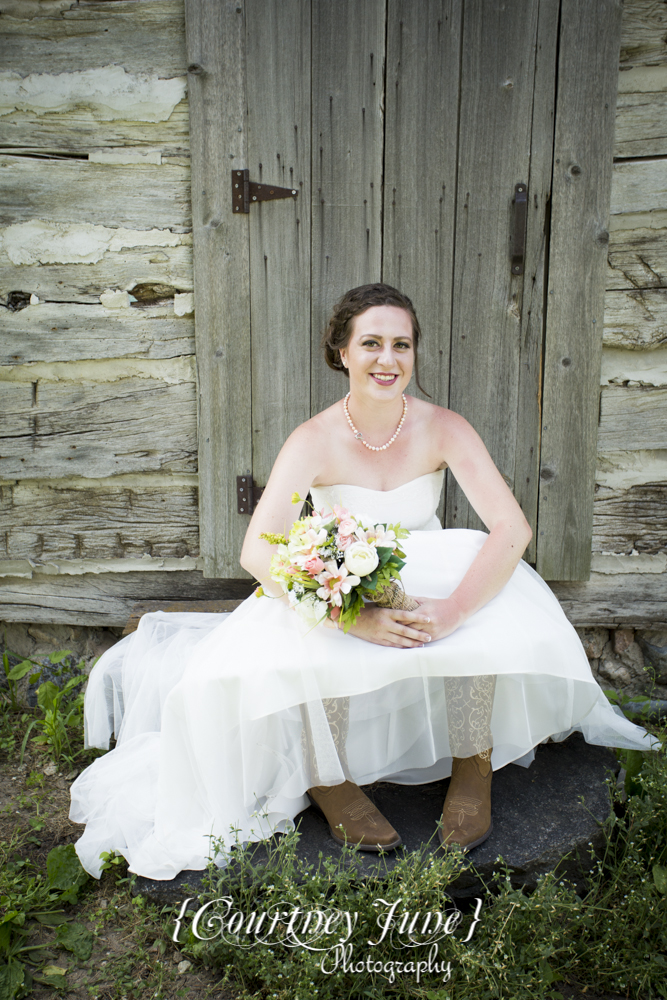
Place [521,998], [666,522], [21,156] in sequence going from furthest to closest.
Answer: [666,522], [21,156], [521,998]

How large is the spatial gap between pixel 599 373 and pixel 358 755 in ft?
6.01

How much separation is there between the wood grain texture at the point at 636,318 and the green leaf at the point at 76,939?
2.83 meters

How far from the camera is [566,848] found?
2158 mm

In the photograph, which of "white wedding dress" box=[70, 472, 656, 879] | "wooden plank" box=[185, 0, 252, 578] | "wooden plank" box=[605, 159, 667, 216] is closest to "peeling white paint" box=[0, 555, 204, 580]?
"wooden plank" box=[185, 0, 252, 578]

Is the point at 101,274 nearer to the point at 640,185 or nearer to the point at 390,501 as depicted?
the point at 390,501

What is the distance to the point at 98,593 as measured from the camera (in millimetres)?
3305

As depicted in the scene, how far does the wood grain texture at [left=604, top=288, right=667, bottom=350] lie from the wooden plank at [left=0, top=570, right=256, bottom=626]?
1913 mm

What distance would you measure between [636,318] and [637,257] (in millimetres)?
245

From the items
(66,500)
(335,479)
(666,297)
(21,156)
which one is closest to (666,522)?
(666,297)

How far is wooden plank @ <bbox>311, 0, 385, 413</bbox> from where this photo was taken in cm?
276

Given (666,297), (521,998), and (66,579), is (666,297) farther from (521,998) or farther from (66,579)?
(66,579)

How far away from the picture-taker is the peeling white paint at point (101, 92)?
2832mm

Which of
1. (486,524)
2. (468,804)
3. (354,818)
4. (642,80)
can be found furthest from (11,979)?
(642,80)
